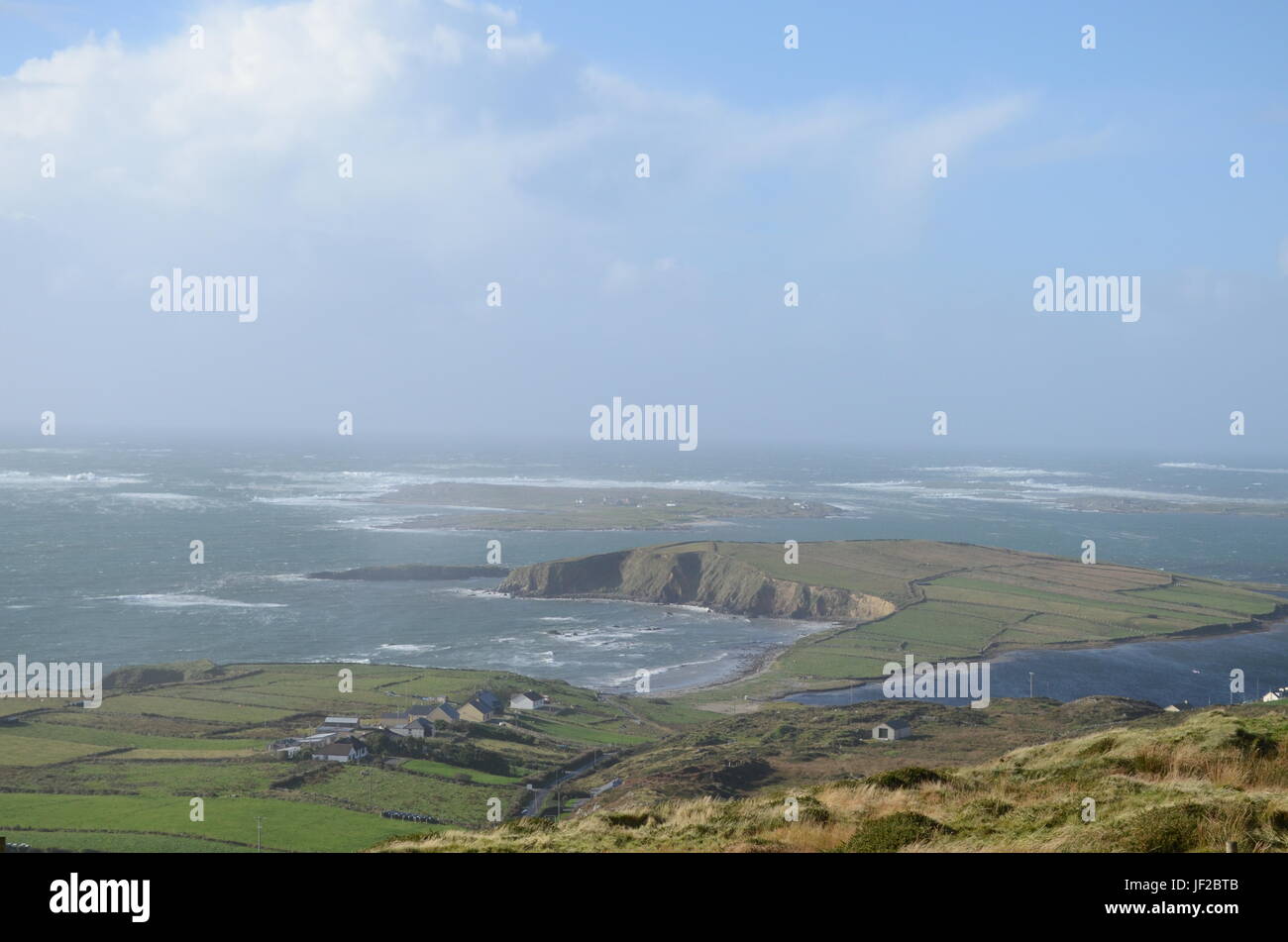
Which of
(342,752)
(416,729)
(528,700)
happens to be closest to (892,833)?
(342,752)

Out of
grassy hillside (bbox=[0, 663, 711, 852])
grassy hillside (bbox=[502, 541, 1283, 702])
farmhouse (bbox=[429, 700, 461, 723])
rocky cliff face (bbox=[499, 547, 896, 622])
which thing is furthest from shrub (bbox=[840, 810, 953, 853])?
rocky cliff face (bbox=[499, 547, 896, 622])

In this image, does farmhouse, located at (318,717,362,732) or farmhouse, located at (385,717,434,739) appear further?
farmhouse, located at (318,717,362,732)

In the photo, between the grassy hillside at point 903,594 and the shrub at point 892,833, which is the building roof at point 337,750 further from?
the shrub at point 892,833

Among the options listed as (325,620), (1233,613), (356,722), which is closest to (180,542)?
(325,620)

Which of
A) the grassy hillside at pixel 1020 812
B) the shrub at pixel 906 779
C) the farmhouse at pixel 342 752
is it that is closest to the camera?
the grassy hillside at pixel 1020 812

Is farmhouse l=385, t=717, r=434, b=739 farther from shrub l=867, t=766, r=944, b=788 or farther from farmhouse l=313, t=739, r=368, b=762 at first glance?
shrub l=867, t=766, r=944, b=788

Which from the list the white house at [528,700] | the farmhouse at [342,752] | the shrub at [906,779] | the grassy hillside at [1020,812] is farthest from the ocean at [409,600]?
the grassy hillside at [1020,812]
